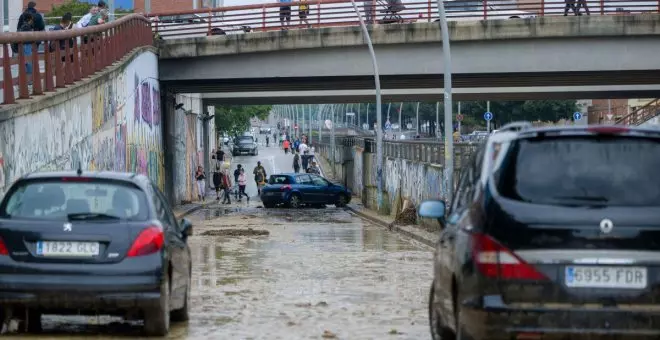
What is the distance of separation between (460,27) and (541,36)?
237cm

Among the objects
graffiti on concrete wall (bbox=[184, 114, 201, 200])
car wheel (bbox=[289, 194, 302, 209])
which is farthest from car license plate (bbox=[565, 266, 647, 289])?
graffiti on concrete wall (bbox=[184, 114, 201, 200])

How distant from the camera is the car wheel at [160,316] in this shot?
11.5m

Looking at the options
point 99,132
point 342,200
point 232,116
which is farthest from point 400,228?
point 232,116

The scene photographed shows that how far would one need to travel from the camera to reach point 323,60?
43312 millimetres

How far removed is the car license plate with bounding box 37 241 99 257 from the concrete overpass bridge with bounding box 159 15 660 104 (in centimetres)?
3044

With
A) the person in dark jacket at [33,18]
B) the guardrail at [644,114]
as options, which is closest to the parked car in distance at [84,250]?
the person in dark jacket at [33,18]

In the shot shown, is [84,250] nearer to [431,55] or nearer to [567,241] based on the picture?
[567,241]

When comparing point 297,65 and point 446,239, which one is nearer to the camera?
point 446,239

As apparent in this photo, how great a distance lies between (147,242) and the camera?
1143cm

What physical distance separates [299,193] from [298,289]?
122 ft

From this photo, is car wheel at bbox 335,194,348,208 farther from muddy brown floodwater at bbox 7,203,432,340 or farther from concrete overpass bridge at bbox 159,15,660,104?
muddy brown floodwater at bbox 7,203,432,340

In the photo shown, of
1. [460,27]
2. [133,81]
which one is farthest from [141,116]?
[460,27]

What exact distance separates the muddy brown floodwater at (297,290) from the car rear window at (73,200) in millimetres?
1040

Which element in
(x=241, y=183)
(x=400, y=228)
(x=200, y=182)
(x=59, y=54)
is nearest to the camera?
(x=59, y=54)
